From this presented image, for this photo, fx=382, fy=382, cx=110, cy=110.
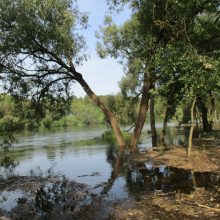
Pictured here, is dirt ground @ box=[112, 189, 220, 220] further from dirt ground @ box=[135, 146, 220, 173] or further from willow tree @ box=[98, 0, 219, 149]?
willow tree @ box=[98, 0, 219, 149]

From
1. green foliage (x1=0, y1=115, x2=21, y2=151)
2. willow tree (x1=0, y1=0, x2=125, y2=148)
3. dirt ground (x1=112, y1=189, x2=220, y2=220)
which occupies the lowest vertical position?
dirt ground (x1=112, y1=189, x2=220, y2=220)

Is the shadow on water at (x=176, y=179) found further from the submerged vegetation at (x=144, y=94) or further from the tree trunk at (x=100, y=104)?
the tree trunk at (x=100, y=104)

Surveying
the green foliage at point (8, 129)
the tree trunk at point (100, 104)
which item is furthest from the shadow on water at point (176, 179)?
the green foliage at point (8, 129)

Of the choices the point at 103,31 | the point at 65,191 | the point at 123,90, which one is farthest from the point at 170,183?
the point at 123,90

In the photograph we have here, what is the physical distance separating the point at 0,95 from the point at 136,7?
12759 mm

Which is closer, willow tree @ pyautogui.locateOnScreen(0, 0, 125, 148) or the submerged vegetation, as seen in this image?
the submerged vegetation

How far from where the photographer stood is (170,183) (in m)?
17.8

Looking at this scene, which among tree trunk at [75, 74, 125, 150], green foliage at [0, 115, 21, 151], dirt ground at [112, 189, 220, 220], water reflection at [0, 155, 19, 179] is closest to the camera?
dirt ground at [112, 189, 220, 220]

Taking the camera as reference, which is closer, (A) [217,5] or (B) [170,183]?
(B) [170,183]

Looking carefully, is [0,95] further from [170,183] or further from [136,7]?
[170,183]

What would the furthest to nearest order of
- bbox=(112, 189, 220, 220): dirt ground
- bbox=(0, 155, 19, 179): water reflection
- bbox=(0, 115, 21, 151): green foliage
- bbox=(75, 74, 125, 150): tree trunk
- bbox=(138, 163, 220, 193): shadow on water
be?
1. bbox=(75, 74, 125, 150): tree trunk
2. bbox=(0, 115, 21, 151): green foliage
3. bbox=(0, 155, 19, 179): water reflection
4. bbox=(138, 163, 220, 193): shadow on water
5. bbox=(112, 189, 220, 220): dirt ground

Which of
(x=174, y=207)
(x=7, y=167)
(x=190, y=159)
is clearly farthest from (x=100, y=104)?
(x=174, y=207)

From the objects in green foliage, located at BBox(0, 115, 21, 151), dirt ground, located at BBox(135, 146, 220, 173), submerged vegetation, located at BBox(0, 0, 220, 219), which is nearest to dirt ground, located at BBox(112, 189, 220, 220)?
submerged vegetation, located at BBox(0, 0, 220, 219)

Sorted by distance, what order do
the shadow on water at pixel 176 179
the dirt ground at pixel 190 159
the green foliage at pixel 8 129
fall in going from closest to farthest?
the shadow on water at pixel 176 179 < the dirt ground at pixel 190 159 < the green foliage at pixel 8 129
